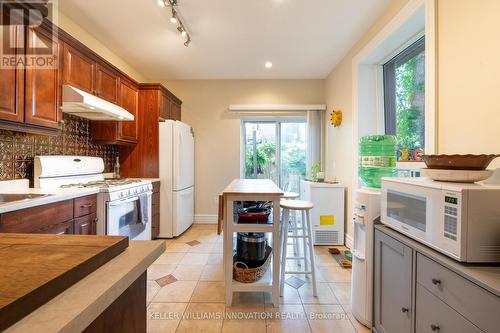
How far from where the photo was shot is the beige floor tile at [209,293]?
1.97 m

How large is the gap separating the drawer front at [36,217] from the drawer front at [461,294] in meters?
2.33

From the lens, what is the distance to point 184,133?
3.56 m

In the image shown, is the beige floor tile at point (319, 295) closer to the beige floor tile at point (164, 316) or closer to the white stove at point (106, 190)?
the beige floor tile at point (164, 316)

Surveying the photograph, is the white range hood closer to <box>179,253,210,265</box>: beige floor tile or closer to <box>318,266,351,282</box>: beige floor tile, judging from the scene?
<box>179,253,210,265</box>: beige floor tile

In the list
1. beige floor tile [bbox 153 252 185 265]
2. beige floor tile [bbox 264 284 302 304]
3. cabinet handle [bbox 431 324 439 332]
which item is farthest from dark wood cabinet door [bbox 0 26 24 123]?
cabinet handle [bbox 431 324 439 332]

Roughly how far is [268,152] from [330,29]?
91.2 inches

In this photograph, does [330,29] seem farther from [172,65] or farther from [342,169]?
[172,65]

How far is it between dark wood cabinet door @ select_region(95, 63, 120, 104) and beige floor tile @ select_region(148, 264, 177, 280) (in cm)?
205

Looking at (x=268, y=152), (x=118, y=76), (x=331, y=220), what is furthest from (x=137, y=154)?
(x=331, y=220)

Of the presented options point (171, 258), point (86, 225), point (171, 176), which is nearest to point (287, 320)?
point (171, 258)

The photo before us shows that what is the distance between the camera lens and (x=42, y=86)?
190 centimetres

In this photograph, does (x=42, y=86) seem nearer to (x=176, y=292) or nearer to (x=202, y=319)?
(x=176, y=292)

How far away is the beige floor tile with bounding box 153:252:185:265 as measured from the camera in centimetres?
268

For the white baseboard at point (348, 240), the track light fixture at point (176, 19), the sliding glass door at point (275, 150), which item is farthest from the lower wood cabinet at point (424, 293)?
the sliding glass door at point (275, 150)
